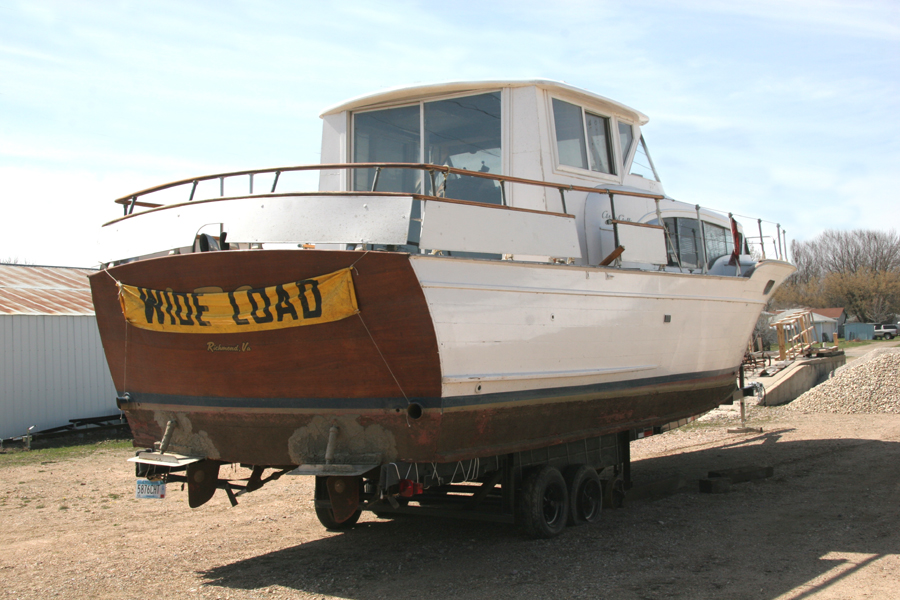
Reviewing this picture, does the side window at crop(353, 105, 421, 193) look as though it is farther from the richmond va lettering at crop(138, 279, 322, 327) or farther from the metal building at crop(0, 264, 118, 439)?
the metal building at crop(0, 264, 118, 439)

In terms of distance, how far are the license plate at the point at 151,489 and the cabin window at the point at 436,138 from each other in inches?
121

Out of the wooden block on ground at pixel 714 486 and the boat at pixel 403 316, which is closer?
the boat at pixel 403 316

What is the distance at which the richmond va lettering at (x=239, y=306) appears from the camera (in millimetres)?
4719

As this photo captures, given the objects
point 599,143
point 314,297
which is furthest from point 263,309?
point 599,143

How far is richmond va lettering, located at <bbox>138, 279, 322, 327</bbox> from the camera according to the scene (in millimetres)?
4719

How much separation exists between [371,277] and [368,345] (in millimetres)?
461

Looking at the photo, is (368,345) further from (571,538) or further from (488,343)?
(571,538)

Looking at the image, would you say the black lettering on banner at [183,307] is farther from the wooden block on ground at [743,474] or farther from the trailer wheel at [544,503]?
the wooden block on ground at [743,474]

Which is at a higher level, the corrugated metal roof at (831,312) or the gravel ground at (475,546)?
the corrugated metal roof at (831,312)

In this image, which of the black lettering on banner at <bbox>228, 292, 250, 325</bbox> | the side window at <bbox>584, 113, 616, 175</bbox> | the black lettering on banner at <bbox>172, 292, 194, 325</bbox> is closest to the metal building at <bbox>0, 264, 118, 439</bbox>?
the black lettering on banner at <bbox>172, 292, 194, 325</bbox>

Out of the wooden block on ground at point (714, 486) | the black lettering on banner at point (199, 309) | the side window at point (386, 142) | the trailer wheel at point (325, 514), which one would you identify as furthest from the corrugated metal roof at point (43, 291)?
the wooden block on ground at point (714, 486)

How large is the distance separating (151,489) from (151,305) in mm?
→ 1349

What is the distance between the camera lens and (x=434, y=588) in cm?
480

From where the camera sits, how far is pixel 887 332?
50688mm
